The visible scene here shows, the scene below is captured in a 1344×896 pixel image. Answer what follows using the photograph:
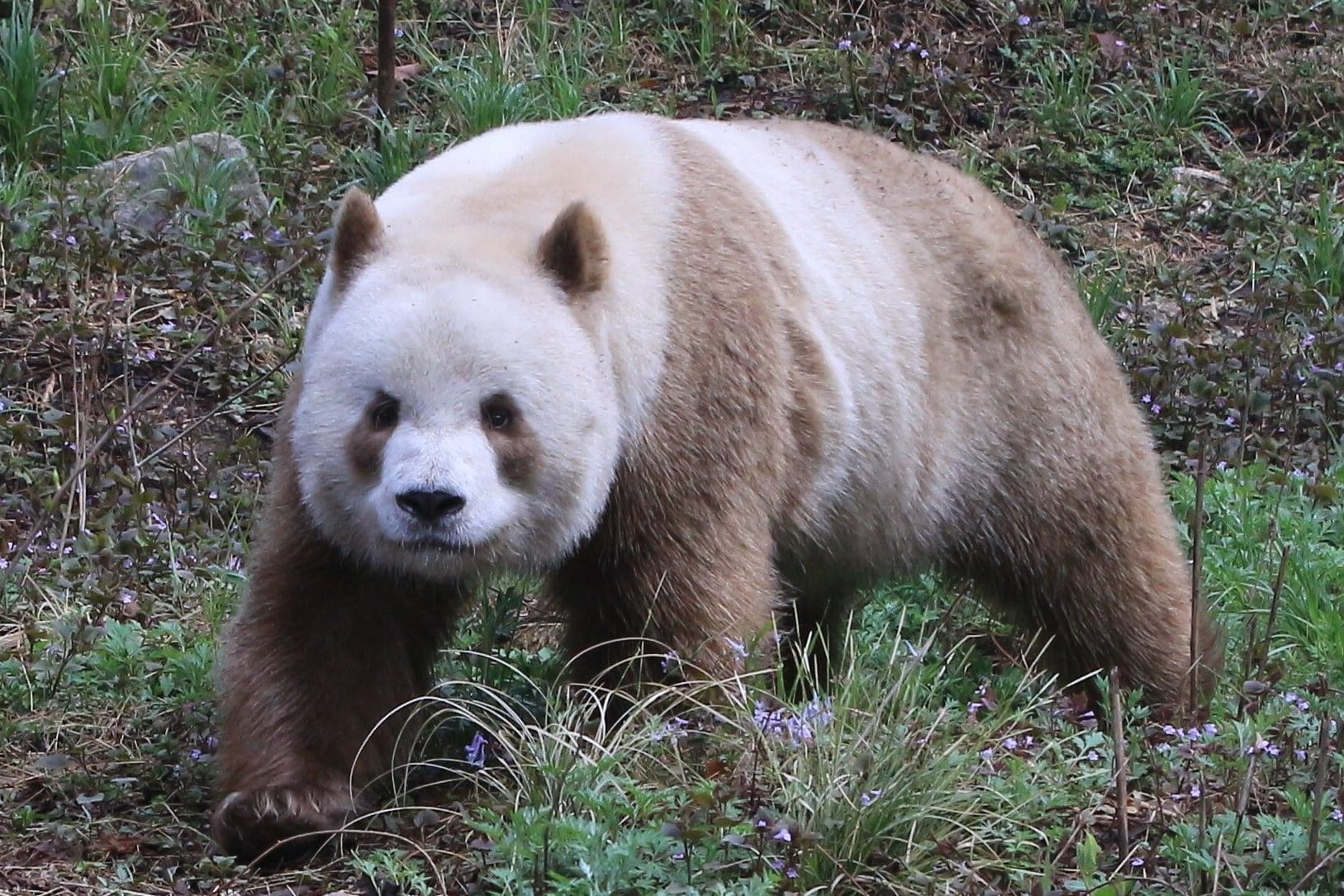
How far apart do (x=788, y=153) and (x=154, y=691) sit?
86.2 inches

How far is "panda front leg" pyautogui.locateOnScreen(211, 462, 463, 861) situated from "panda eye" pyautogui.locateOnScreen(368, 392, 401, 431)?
43cm

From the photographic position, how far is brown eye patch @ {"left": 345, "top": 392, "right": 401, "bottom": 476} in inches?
157

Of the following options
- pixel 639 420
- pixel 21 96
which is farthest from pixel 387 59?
pixel 639 420

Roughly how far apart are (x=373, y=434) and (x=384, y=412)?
0.06m

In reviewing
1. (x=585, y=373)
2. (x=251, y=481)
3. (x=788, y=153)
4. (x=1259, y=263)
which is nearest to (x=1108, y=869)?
(x=585, y=373)

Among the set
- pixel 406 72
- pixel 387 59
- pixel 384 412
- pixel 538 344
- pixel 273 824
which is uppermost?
pixel 538 344

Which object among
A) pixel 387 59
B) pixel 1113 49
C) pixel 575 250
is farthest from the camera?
pixel 1113 49

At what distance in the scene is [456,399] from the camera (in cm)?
394

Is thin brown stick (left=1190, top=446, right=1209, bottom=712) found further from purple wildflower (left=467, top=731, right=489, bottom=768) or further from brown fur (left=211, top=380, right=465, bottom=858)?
brown fur (left=211, top=380, right=465, bottom=858)

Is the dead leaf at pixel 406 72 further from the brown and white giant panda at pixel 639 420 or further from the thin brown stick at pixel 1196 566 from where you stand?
the thin brown stick at pixel 1196 566

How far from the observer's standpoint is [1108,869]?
11.8ft

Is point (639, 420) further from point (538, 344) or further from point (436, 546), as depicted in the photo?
point (436, 546)

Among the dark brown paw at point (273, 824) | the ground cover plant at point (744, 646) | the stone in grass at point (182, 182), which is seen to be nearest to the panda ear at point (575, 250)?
the ground cover plant at point (744, 646)

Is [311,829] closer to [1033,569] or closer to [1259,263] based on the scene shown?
[1033,569]
